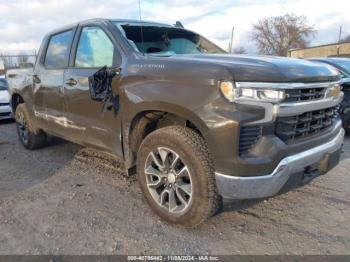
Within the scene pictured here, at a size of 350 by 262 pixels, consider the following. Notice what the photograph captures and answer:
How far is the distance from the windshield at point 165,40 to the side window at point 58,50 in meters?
1.04

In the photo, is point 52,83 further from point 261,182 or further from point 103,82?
point 261,182

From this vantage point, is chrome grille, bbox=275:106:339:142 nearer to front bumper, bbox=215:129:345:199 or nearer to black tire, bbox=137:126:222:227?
→ front bumper, bbox=215:129:345:199

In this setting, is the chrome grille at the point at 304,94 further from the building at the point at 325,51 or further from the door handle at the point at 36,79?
the building at the point at 325,51

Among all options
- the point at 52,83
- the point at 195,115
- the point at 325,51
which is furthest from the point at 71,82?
the point at 325,51

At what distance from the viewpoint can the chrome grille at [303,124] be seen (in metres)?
2.92

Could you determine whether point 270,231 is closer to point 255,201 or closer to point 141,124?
point 255,201

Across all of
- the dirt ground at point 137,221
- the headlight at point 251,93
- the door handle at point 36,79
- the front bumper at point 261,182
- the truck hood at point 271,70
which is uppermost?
the truck hood at point 271,70

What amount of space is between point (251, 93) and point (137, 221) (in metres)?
1.63

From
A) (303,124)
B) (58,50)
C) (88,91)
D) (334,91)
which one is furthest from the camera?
(58,50)

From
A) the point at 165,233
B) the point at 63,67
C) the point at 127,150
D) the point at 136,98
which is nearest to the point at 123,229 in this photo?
the point at 165,233

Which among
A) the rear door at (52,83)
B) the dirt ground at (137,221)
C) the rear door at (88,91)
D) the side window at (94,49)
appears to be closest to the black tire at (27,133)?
the rear door at (52,83)

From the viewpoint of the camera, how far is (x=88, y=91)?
4.16 m

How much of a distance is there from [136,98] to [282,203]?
184cm

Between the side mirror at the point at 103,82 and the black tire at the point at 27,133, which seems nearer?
the side mirror at the point at 103,82
